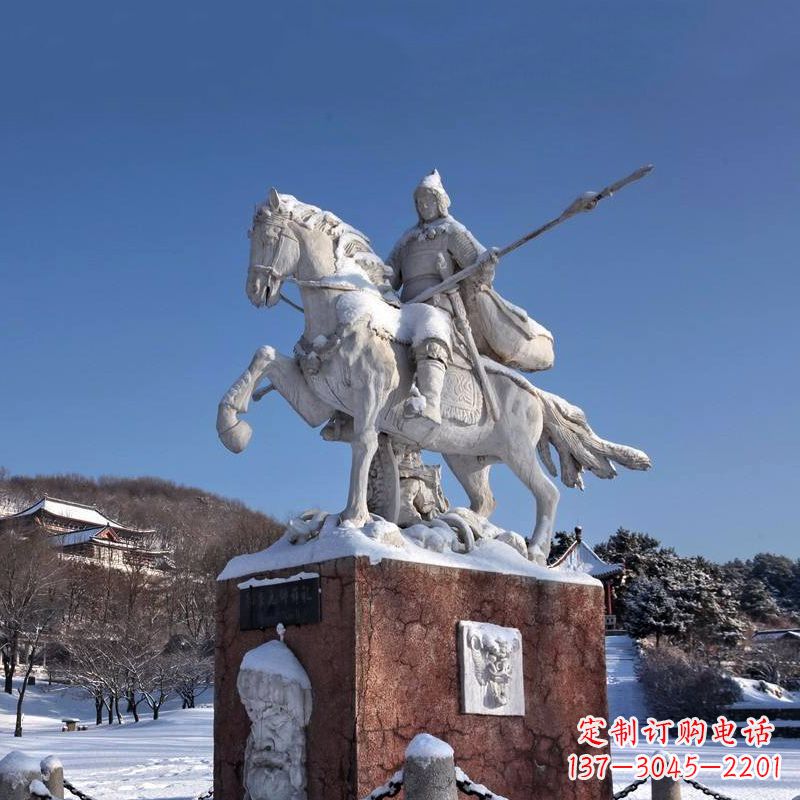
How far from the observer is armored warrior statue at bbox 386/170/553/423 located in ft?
22.7

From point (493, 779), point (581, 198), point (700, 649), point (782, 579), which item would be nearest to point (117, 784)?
point (493, 779)

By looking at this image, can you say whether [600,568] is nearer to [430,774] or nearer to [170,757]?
[170,757]

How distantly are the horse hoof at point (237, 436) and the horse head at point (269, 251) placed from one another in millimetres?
839

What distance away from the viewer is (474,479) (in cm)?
720

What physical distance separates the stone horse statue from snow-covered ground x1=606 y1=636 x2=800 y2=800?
356 centimetres

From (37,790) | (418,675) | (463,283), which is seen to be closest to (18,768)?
(37,790)

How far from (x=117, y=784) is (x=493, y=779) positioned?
6.16 metres

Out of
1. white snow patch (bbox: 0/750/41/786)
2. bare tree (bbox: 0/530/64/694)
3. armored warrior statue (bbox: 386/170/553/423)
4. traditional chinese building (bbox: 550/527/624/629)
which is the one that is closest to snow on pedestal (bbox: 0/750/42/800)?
white snow patch (bbox: 0/750/41/786)

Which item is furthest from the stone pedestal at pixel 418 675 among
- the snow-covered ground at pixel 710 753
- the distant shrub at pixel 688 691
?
the distant shrub at pixel 688 691

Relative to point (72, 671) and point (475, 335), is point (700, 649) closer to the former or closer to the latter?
point (72, 671)

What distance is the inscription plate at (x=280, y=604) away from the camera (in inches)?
216

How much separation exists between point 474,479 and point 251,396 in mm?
1964

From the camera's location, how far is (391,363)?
6234mm

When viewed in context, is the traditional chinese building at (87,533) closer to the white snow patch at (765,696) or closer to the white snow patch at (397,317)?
the white snow patch at (765,696)
